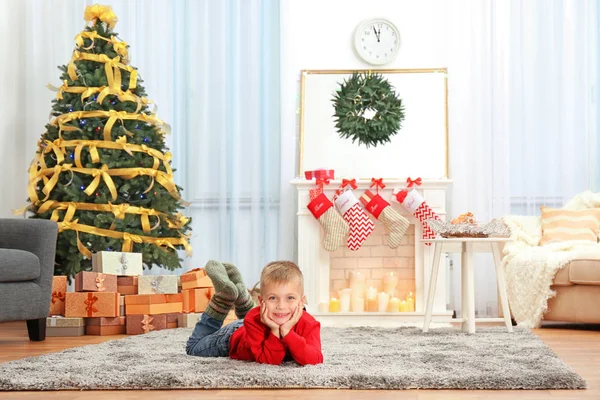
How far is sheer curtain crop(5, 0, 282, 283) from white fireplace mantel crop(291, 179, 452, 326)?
0.44 metres

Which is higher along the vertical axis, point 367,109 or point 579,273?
point 367,109

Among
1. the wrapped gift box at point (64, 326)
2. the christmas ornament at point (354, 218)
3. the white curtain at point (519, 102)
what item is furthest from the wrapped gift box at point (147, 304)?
the white curtain at point (519, 102)

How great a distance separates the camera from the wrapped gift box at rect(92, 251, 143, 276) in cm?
455

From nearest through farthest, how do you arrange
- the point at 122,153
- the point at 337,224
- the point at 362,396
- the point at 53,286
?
1. the point at 362,396
2. the point at 53,286
3. the point at 122,153
4. the point at 337,224

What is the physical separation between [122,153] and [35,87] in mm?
1388

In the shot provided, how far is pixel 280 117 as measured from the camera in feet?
19.2

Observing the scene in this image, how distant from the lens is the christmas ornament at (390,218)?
17.5 feet

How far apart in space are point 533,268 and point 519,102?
57.1 inches

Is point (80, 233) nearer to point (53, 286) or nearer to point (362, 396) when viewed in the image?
point (53, 286)

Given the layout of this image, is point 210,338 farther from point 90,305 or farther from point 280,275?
point 90,305

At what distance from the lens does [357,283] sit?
5535 millimetres

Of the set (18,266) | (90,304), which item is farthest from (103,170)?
(18,266)

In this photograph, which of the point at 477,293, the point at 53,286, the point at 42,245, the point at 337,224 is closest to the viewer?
the point at 42,245

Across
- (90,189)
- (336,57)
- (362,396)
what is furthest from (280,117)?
(362,396)
